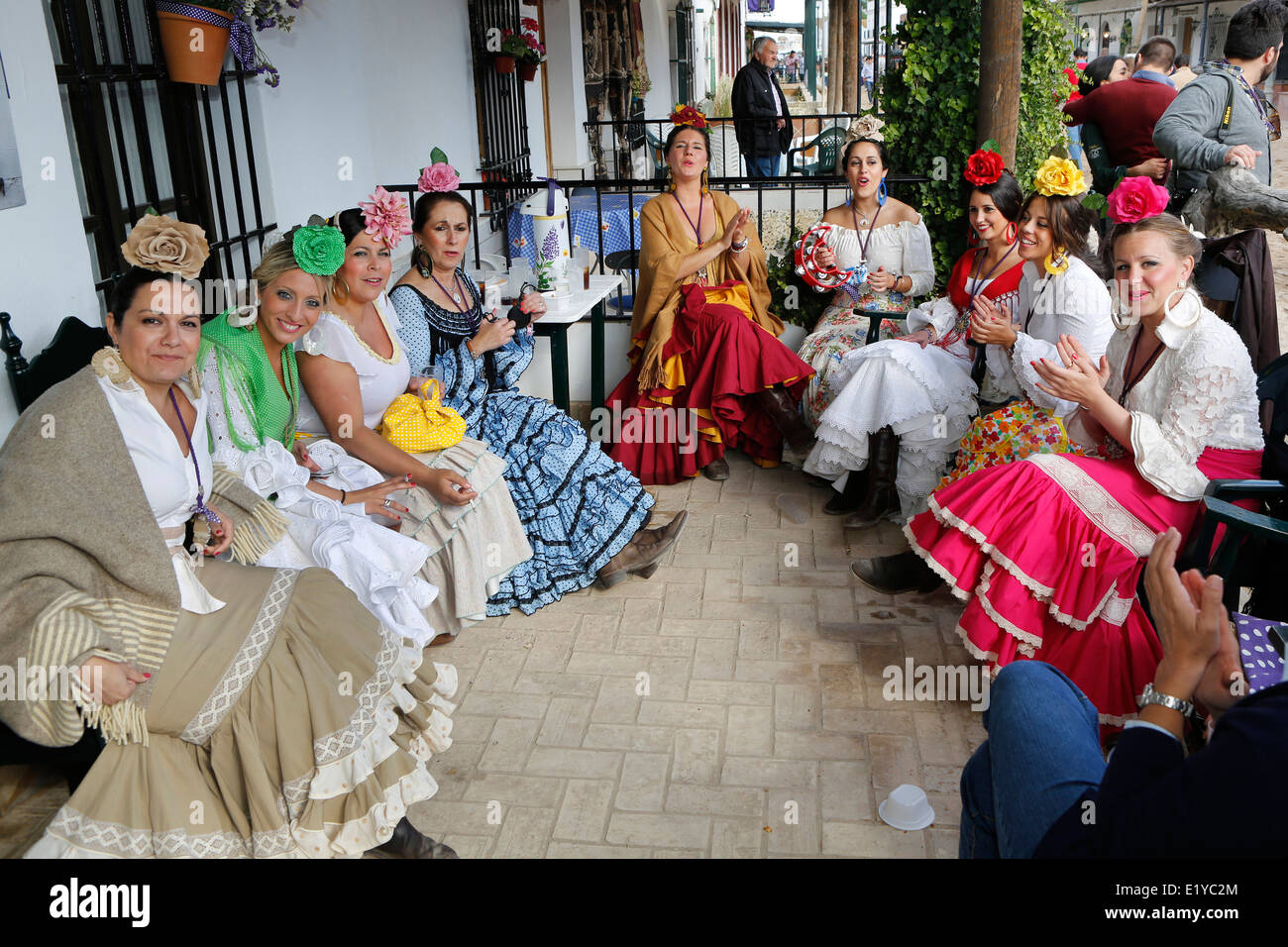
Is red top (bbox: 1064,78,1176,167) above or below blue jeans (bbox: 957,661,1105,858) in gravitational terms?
above

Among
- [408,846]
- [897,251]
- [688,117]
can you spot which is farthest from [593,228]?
[408,846]

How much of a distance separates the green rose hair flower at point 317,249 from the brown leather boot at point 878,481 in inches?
90.5

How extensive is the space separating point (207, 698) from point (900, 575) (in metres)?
2.46

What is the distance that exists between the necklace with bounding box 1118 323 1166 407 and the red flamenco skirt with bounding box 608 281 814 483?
5.70 ft

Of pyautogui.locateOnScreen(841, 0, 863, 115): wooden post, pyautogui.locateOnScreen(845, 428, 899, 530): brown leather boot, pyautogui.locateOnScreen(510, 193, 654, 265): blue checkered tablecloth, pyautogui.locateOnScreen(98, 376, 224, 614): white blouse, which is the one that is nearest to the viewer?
pyautogui.locateOnScreen(98, 376, 224, 614): white blouse

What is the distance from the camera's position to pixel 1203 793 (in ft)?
4.22

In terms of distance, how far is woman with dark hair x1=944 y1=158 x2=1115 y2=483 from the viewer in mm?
3346

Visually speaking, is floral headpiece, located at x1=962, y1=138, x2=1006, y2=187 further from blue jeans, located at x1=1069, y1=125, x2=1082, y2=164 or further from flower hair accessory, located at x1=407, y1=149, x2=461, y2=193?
blue jeans, located at x1=1069, y1=125, x2=1082, y2=164

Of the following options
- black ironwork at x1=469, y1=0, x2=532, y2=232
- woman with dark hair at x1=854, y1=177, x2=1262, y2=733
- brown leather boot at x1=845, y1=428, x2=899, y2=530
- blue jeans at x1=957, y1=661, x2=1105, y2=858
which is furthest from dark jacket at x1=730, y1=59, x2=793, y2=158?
blue jeans at x1=957, y1=661, x2=1105, y2=858

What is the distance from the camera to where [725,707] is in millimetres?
3129

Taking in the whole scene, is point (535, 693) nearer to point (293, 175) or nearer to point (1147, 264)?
point (1147, 264)

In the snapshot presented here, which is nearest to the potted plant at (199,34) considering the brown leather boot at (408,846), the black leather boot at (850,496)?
the brown leather boot at (408,846)
